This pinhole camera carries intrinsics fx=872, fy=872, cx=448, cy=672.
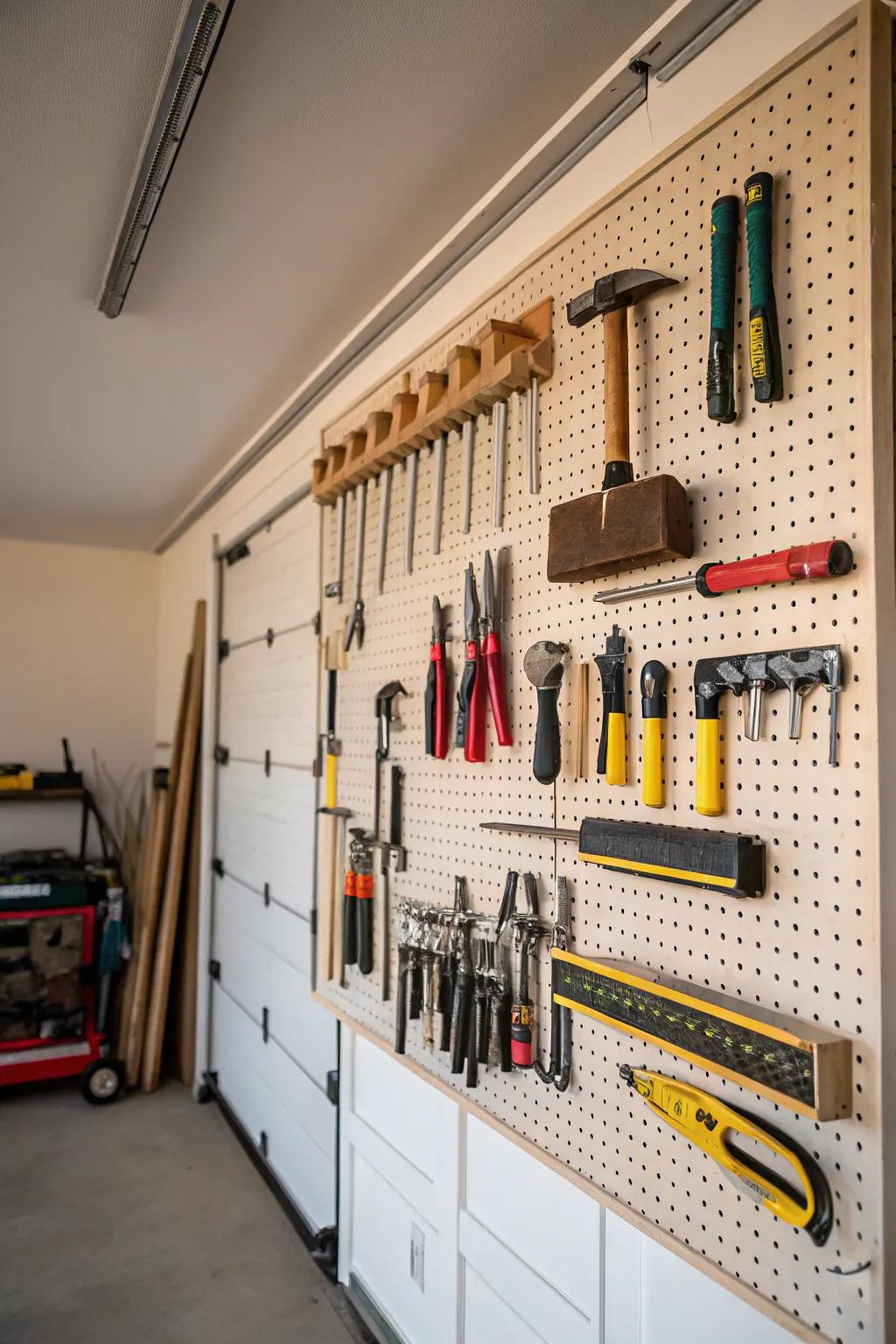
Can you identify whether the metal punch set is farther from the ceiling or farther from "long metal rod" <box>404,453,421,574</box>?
the ceiling

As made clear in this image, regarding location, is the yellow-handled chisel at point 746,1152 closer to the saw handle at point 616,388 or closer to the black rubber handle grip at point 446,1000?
the black rubber handle grip at point 446,1000

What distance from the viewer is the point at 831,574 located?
40.4 inches

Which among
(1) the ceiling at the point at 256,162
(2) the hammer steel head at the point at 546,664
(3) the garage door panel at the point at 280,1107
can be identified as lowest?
(3) the garage door panel at the point at 280,1107

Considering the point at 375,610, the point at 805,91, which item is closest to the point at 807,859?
the point at 805,91

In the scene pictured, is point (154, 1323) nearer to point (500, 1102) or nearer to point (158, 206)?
point (500, 1102)

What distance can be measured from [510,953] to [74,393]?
8.34 ft

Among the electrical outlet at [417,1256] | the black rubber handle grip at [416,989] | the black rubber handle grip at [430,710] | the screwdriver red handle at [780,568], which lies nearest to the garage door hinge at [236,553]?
the black rubber handle grip at [430,710]

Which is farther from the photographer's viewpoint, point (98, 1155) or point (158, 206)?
point (98, 1155)

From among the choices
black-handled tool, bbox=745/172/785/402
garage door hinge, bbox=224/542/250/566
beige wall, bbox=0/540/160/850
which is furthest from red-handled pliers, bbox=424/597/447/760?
beige wall, bbox=0/540/160/850

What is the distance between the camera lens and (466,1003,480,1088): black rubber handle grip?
5.38 feet

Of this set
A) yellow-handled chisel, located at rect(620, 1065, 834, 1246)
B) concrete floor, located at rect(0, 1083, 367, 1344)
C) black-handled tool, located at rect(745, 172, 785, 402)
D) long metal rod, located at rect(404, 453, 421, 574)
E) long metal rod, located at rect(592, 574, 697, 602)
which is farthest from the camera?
concrete floor, located at rect(0, 1083, 367, 1344)

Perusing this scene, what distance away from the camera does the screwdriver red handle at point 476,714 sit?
171cm

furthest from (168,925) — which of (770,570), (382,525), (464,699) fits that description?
(770,570)

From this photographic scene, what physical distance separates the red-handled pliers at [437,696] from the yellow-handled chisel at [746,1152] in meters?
0.78
